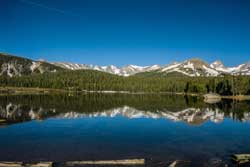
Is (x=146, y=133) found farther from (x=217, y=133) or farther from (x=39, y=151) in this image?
(x=39, y=151)

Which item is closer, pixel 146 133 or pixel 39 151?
pixel 39 151

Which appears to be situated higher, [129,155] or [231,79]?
[231,79]

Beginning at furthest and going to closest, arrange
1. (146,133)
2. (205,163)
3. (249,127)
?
(249,127) < (146,133) < (205,163)

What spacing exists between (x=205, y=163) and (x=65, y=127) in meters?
34.3

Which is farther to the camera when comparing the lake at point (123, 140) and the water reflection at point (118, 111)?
the water reflection at point (118, 111)

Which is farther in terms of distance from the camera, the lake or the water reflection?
the water reflection

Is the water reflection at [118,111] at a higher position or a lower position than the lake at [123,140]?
higher

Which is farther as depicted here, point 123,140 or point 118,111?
point 118,111

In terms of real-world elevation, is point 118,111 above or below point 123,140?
above

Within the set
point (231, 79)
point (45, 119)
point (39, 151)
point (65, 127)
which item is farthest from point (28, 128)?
point (231, 79)

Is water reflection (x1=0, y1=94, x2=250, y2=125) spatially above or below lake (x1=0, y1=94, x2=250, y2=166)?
above

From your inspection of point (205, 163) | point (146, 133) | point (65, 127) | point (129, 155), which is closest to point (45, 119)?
point (65, 127)

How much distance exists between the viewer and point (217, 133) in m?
58.5

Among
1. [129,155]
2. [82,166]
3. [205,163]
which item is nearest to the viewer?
[82,166]
